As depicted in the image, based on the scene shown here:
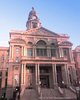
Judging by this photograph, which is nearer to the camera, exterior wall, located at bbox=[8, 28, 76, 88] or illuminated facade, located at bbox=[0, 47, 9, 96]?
exterior wall, located at bbox=[8, 28, 76, 88]

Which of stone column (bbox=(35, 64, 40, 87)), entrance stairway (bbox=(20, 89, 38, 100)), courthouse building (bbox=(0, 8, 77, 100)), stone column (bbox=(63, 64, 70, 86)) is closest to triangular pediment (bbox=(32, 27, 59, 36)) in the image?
courthouse building (bbox=(0, 8, 77, 100))

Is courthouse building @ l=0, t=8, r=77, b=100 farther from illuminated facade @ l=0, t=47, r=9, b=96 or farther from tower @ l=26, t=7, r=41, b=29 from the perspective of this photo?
tower @ l=26, t=7, r=41, b=29

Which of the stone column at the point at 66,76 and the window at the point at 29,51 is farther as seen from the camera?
the window at the point at 29,51

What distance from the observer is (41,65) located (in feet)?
120

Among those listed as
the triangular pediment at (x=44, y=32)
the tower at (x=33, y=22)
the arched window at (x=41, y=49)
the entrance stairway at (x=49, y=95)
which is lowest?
the entrance stairway at (x=49, y=95)

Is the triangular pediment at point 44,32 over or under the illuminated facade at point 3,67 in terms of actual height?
over

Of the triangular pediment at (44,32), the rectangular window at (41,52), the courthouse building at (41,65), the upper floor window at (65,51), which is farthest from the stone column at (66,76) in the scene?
the triangular pediment at (44,32)

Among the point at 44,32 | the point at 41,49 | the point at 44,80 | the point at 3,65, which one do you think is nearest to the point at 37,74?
the point at 44,80

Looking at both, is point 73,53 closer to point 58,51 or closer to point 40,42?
point 58,51

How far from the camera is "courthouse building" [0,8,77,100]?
31.1 meters

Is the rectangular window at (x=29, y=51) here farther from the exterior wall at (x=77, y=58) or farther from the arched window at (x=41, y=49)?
the exterior wall at (x=77, y=58)

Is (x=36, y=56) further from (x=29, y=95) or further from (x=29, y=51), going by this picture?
(x=29, y=95)

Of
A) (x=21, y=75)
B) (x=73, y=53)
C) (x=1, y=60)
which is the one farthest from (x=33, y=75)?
(x=73, y=53)

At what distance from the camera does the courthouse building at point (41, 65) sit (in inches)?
1225
